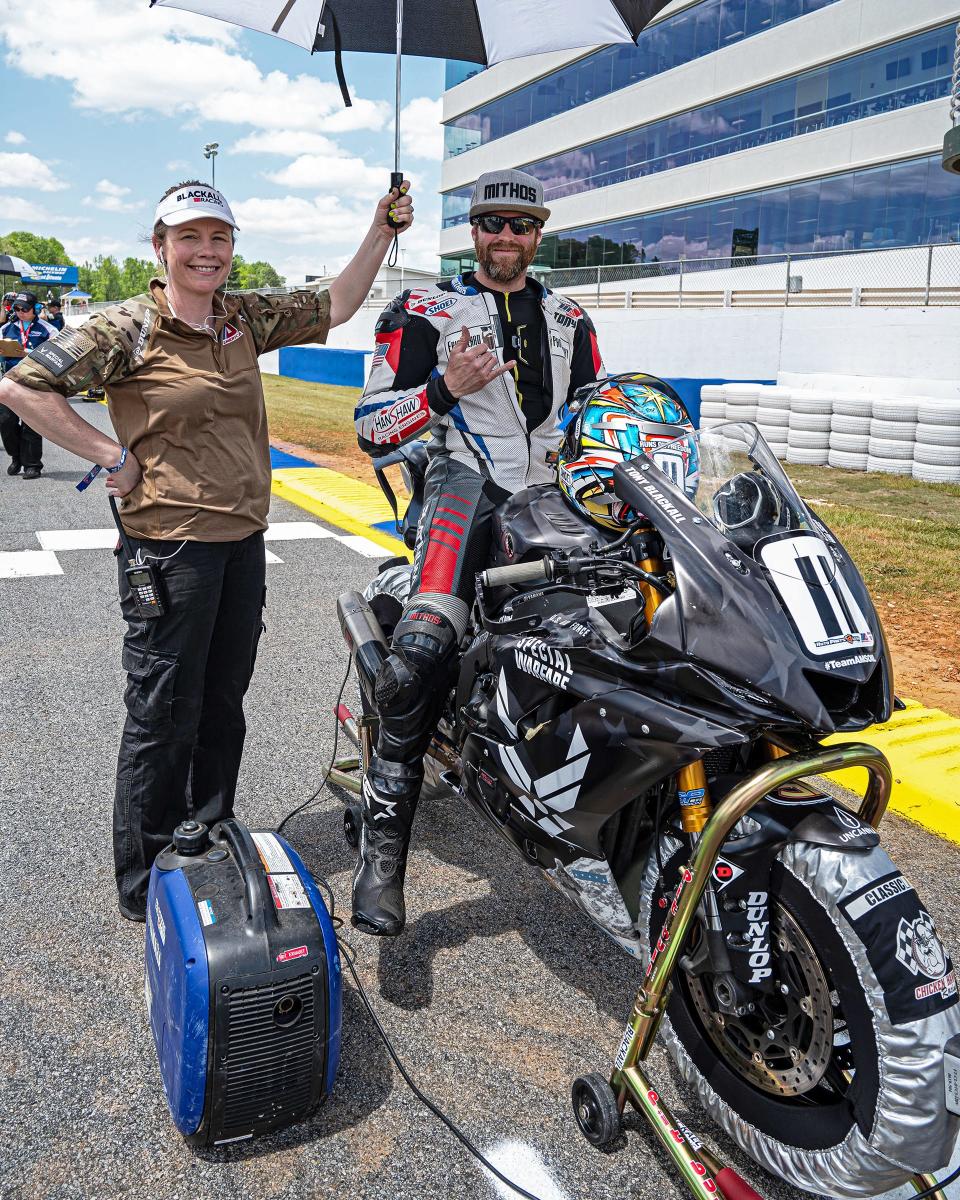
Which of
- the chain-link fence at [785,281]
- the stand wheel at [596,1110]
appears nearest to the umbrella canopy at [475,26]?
the stand wheel at [596,1110]

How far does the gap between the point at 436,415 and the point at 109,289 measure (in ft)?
578

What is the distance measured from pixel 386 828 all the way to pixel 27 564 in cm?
591

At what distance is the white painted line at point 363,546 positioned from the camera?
8633mm

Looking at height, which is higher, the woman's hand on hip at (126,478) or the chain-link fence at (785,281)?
the chain-link fence at (785,281)

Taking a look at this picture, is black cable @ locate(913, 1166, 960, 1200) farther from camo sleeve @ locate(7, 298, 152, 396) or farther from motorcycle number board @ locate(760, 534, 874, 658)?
camo sleeve @ locate(7, 298, 152, 396)

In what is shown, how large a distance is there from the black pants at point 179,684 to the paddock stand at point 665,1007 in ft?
5.50

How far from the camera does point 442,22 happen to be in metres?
4.40

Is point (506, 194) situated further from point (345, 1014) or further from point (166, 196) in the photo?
point (345, 1014)

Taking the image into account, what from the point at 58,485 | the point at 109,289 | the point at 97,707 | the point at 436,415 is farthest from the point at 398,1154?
the point at 109,289

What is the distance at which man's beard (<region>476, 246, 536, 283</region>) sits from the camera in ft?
11.9

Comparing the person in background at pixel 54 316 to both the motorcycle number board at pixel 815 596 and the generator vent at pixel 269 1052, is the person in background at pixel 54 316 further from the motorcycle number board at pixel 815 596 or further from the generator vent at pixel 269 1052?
the motorcycle number board at pixel 815 596

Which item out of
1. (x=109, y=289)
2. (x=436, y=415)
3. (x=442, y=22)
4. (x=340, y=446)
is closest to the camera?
(x=436, y=415)

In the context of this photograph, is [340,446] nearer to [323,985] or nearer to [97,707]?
[97,707]

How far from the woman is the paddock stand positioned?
1723mm
